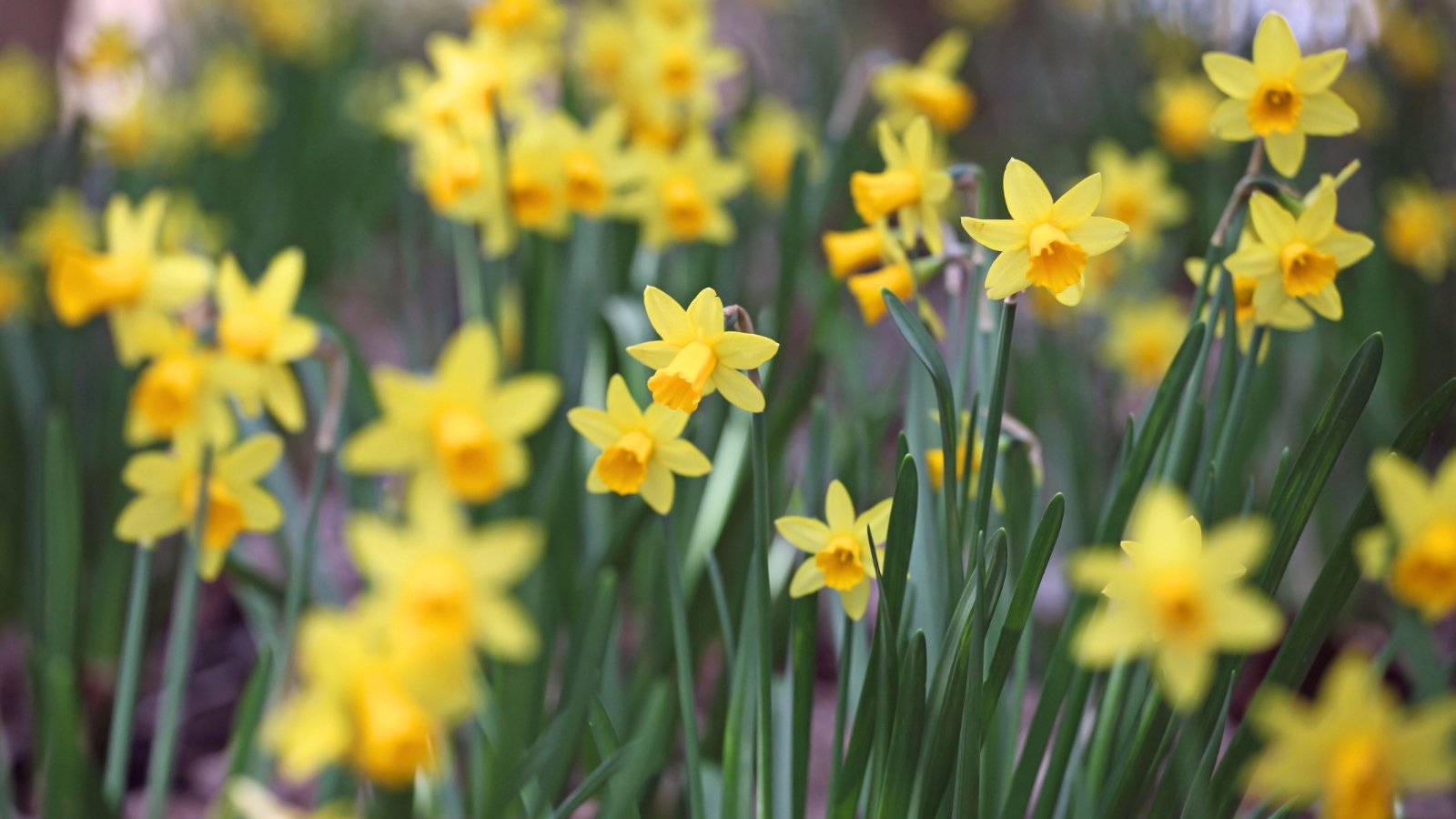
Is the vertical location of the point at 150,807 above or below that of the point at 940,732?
below

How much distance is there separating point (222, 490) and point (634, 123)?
1315 mm

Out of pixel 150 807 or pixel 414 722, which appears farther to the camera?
pixel 150 807

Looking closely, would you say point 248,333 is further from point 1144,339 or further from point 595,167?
point 1144,339

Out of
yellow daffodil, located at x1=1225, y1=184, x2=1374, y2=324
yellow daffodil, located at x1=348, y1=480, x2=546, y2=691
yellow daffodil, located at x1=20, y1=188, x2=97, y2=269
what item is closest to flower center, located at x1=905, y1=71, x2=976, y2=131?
yellow daffodil, located at x1=1225, y1=184, x2=1374, y2=324

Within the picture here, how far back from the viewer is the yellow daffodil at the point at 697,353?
0.78m

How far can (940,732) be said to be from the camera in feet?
2.82

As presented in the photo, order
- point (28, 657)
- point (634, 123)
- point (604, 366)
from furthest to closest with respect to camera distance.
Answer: point (634, 123), point (604, 366), point (28, 657)

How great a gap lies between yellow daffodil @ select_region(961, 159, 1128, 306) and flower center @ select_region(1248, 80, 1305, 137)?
25cm

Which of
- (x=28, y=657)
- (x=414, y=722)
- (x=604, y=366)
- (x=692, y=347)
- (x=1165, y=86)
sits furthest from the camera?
(x=1165, y=86)

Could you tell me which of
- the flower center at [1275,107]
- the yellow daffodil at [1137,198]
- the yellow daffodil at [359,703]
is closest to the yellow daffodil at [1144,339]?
the yellow daffodil at [1137,198]

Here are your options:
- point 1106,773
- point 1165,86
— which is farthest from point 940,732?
point 1165,86

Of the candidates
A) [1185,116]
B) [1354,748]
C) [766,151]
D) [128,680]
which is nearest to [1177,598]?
[1354,748]

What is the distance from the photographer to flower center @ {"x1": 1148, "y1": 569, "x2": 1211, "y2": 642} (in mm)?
536

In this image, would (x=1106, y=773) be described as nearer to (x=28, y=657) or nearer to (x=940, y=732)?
(x=940, y=732)
